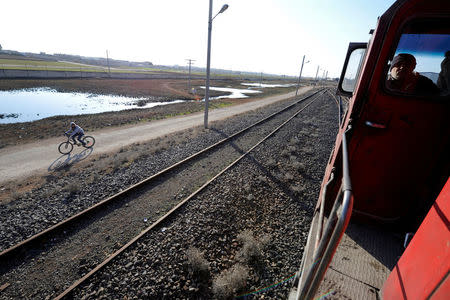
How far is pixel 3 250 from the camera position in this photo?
171 inches

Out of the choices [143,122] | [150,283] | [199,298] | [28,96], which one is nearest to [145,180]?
[150,283]

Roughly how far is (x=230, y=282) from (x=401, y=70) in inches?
166

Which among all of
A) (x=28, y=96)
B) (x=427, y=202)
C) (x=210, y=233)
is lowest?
(x=28, y=96)

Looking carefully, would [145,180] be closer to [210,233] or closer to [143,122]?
[210,233]

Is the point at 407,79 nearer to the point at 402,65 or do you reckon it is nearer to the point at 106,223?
the point at 402,65

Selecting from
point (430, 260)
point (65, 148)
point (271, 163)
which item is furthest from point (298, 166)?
point (65, 148)

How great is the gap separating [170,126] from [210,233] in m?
13.0

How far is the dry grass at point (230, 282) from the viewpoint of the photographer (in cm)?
346

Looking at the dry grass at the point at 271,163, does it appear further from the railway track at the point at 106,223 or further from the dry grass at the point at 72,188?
the dry grass at the point at 72,188

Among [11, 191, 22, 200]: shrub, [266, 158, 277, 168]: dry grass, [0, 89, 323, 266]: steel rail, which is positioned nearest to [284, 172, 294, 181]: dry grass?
[266, 158, 277, 168]: dry grass

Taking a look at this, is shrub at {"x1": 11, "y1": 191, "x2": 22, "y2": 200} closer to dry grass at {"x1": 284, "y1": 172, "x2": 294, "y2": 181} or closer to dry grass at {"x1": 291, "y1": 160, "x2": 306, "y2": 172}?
dry grass at {"x1": 284, "y1": 172, "x2": 294, "y2": 181}

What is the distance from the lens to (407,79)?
9.12ft

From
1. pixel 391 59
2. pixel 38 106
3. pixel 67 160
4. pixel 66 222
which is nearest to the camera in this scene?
pixel 391 59

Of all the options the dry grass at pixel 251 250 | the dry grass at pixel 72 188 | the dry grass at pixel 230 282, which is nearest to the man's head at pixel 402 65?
the dry grass at pixel 251 250
